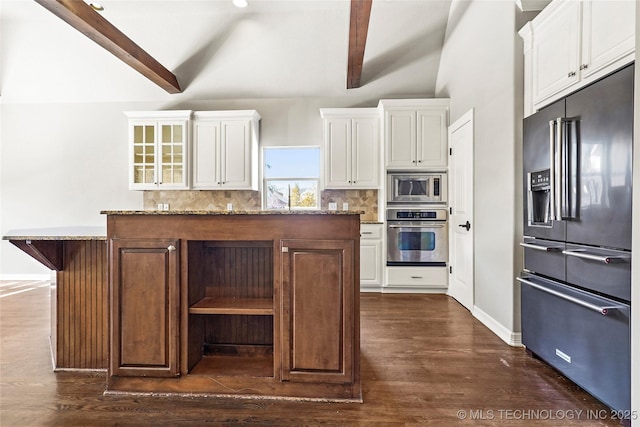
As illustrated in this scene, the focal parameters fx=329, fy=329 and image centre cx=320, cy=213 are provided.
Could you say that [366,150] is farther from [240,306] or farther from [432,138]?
[240,306]

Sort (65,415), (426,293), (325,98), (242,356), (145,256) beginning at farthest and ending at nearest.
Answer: (325,98)
(426,293)
(242,356)
(145,256)
(65,415)

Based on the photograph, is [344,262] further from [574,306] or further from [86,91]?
[86,91]

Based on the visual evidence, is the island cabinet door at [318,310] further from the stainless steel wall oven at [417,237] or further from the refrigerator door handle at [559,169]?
the stainless steel wall oven at [417,237]

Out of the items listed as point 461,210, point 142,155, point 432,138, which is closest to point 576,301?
point 461,210

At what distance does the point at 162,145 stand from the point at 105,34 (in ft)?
5.44

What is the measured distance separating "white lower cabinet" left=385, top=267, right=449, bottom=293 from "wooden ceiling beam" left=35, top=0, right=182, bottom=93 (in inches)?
155

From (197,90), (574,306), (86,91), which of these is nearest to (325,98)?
(197,90)

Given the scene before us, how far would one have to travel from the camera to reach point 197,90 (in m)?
4.99

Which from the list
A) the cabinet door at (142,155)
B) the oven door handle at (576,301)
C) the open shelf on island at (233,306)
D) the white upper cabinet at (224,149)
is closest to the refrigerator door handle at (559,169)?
the oven door handle at (576,301)

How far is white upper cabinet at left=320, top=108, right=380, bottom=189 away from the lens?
14.9 feet

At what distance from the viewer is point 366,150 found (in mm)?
4535

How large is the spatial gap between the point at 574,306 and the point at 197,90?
514 cm

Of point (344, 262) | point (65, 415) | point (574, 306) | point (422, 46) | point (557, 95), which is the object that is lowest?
point (65, 415)

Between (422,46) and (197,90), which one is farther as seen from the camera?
(197,90)
